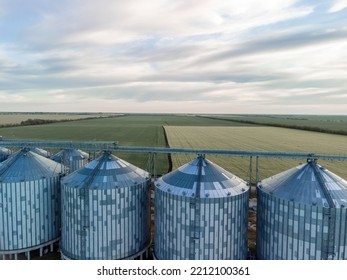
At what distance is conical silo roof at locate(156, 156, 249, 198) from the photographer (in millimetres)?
23792

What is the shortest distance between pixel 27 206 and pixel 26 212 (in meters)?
0.59

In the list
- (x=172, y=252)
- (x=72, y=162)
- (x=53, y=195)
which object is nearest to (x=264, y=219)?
(x=172, y=252)

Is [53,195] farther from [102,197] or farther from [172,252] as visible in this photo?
[172,252]

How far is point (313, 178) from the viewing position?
77.7ft

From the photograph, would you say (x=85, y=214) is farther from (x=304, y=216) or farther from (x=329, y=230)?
(x=329, y=230)

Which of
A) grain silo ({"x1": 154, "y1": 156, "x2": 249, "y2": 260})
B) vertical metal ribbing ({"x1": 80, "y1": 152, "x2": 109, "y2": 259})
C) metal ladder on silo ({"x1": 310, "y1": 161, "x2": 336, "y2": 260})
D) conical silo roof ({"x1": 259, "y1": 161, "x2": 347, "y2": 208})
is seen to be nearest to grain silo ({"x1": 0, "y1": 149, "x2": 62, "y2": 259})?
vertical metal ribbing ({"x1": 80, "y1": 152, "x2": 109, "y2": 259})

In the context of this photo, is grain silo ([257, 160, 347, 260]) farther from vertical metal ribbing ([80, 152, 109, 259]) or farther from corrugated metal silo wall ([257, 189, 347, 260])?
vertical metal ribbing ([80, 152, 109, 259])

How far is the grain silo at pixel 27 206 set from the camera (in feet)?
90.2

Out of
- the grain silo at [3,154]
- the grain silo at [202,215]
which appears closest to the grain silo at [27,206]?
the grain silo at [202,215]

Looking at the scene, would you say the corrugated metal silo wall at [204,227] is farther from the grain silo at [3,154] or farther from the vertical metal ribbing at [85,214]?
the grain silo at [3,154]

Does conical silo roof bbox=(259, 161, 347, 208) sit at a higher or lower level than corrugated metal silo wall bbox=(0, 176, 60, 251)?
higher

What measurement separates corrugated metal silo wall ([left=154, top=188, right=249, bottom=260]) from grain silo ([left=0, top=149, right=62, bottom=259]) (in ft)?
38.6

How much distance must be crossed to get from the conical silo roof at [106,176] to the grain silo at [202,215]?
287 cm

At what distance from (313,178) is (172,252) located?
12.9 metres
